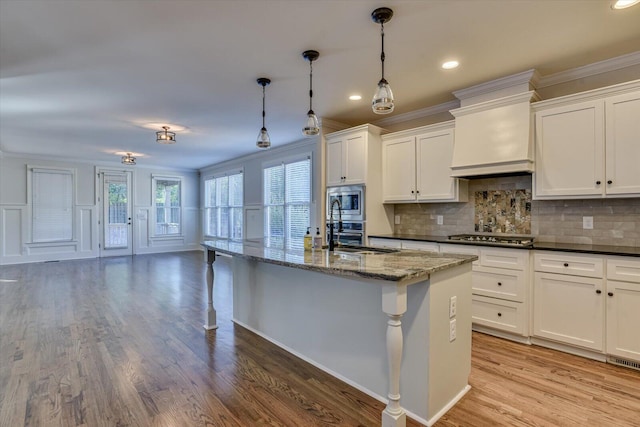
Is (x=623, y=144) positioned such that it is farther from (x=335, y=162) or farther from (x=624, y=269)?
(x=335, y=162)

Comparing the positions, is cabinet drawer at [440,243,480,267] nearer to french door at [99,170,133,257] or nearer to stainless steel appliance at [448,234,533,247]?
stainless steel appliance at [448,234,533,247]

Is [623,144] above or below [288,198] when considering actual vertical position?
above

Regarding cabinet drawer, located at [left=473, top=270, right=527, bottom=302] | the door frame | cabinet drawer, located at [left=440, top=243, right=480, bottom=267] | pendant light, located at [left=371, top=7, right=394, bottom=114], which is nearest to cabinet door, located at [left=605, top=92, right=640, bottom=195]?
cabinet drawer, located at [left=473, top=270, right=527, bottom=302]

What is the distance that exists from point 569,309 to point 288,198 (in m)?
4.90

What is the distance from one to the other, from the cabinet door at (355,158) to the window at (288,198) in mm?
1758

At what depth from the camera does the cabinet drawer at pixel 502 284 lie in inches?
117

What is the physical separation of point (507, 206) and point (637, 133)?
1.23 meters

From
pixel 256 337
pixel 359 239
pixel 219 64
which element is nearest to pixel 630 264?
pixel 359 239

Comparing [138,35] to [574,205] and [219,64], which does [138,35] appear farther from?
[574,205]

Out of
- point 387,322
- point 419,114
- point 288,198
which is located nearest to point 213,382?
point 387,322

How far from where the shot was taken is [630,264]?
8.04 ft

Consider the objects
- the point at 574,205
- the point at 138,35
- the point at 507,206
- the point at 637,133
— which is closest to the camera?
the point at 138,35

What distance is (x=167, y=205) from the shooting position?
9664 mm

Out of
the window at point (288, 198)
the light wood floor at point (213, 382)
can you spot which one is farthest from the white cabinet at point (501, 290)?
the window at point (288, 198)
